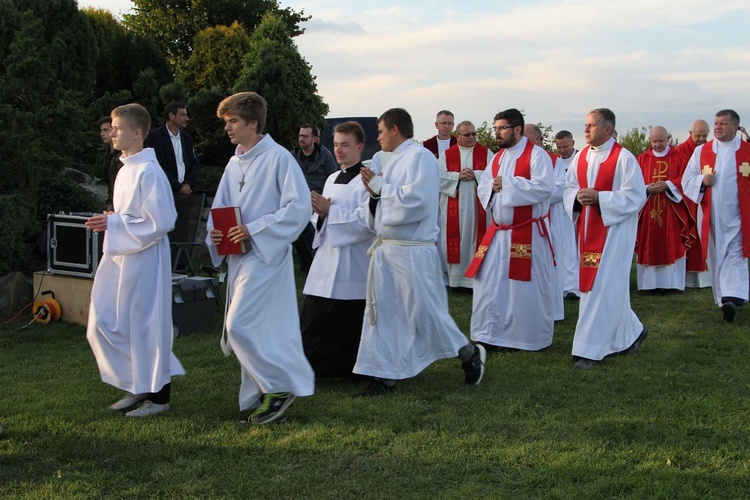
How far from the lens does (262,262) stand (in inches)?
208

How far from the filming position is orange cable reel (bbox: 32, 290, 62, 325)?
28.5ft

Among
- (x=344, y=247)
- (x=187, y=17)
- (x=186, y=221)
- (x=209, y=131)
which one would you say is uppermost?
(x=187, y=17)

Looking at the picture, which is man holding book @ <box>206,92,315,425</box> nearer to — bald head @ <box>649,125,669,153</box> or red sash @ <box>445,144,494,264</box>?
→ red sash @ <box>445,144,494,264</box>

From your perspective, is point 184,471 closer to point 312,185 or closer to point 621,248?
point 621,248

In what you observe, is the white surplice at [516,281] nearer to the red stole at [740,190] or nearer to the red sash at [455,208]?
the red stole at [740,190]

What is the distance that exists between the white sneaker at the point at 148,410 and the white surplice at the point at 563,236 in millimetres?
5398

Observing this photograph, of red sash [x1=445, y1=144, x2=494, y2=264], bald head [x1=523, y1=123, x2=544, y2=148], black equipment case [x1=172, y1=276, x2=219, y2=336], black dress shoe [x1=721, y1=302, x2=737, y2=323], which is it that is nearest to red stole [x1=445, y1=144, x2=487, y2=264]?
red sash [x1=445, y1=144, x2=494, y2=264]

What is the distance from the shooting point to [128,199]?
5.50 m

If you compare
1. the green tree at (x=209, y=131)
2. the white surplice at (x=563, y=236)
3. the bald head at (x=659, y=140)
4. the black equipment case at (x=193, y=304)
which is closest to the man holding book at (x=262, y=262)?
the black equipment case at (x=193, y=304)

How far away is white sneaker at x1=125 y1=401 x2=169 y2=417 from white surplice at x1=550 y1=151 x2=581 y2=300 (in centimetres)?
540

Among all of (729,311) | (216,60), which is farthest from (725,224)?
(216,60)

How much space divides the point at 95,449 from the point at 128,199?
1564 mm

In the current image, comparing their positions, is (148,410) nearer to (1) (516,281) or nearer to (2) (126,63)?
(1) (516,281)

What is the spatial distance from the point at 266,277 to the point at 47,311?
4299 millimetres
